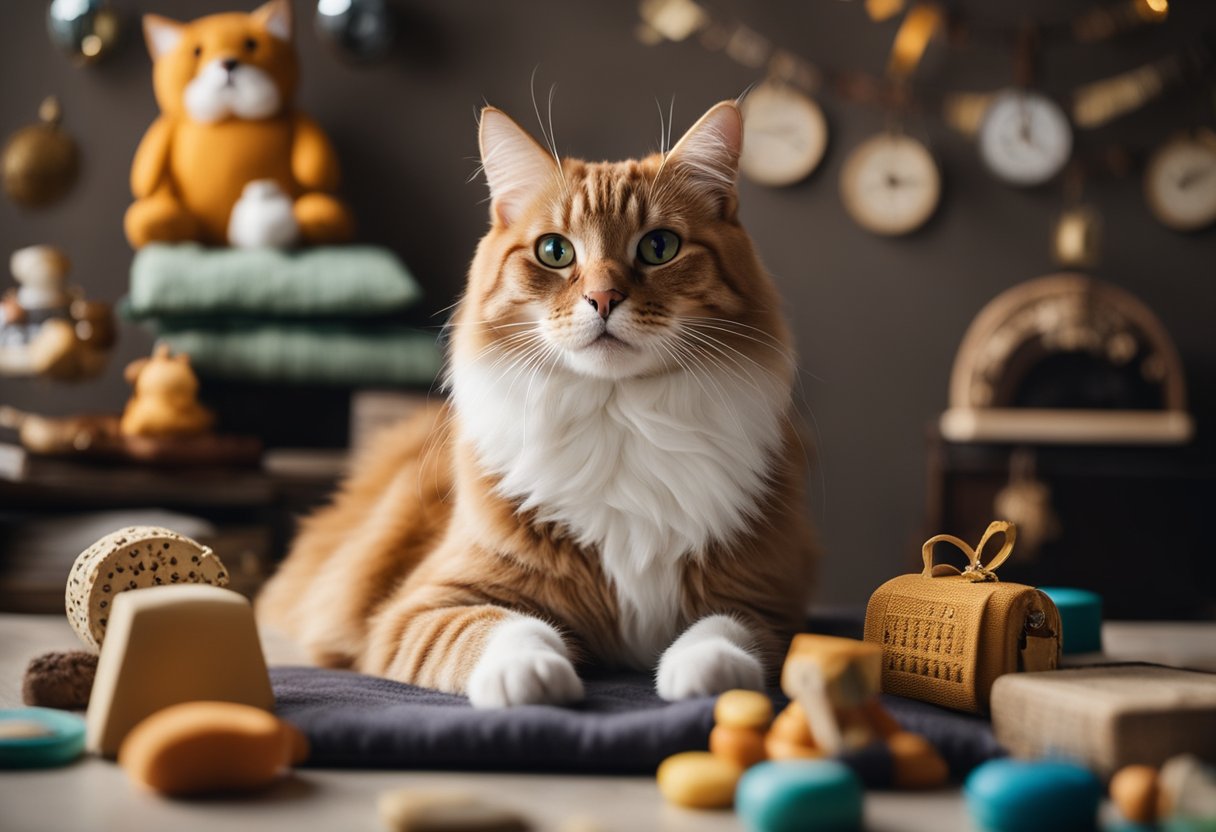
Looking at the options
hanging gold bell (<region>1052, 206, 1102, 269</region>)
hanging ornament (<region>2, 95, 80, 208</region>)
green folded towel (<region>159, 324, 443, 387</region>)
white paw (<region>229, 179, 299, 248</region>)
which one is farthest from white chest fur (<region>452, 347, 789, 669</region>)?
hanging gold bell (<region>1052, 206, 1102, 269</region>)

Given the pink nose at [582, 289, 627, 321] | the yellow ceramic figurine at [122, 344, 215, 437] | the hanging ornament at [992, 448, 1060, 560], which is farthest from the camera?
the hanging ornament at [992, 448, 1060, 560]

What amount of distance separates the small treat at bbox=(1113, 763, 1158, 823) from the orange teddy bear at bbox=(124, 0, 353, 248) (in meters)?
2.74

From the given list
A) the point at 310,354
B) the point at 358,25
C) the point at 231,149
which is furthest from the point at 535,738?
the point at 358,25

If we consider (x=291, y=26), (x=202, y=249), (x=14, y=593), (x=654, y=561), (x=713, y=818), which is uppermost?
(x=291, y=26)

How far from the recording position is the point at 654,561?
4.32ft

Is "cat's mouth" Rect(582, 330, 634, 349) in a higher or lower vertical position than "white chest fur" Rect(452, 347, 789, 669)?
higher

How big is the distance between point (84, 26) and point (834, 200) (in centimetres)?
244

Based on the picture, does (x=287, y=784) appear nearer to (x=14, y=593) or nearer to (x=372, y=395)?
(x=14, y=593)

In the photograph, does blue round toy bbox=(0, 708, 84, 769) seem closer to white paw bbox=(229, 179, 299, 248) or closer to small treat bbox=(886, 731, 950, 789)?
small treat bbox=(886, 731, 950, 789)

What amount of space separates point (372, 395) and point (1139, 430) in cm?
237

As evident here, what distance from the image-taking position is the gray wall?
3.69 m

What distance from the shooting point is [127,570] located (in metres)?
1.17

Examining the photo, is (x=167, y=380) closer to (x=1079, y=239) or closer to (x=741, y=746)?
(x=741, y=746)

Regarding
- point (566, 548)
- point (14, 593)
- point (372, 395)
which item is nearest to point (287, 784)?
point (566, 548)
